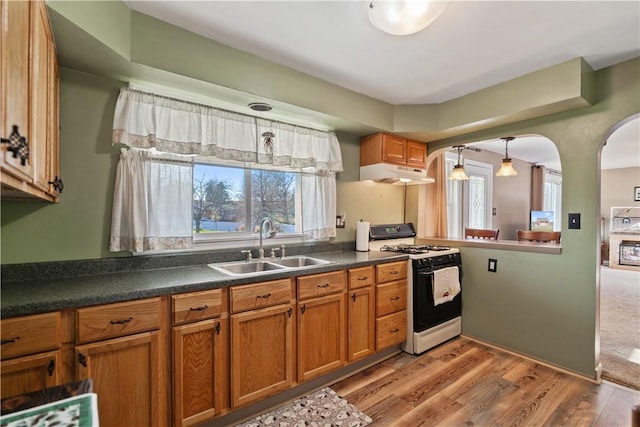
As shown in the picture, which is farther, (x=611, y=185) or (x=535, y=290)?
(x=611, y=185)

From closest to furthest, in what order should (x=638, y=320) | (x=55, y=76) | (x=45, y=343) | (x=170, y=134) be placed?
1. (x=45, y=343)
2. (x=55, y=76)
3. (x=170, y=134)
4. (x=638, y=320)

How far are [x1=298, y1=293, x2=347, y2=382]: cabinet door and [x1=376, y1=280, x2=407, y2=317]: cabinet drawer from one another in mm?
411

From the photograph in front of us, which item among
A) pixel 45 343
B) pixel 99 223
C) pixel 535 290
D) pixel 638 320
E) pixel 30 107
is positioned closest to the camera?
pixel 30 107

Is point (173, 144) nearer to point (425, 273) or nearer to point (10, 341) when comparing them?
point (10, 341)

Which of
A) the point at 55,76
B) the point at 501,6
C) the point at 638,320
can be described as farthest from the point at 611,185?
the point at 55,76

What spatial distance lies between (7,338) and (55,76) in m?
1.34

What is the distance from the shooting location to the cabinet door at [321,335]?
2.16m

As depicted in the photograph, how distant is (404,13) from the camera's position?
57.7 inches

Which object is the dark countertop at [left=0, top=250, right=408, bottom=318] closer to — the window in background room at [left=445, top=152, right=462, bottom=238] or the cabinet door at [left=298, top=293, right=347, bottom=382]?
the cabinet door at [left=298, top=293, right=347, bottom=382]

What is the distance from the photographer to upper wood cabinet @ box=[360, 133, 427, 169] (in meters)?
3.14

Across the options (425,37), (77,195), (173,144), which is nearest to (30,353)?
(77,195)

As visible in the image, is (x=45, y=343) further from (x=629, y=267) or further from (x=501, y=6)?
(x=629, y=267)

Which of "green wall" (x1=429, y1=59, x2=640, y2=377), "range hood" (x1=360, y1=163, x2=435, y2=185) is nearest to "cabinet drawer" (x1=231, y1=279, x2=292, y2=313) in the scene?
"range hood" (x1=360, y1=163, x2=435, y2=185)

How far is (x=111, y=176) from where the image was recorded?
1.97 meters
